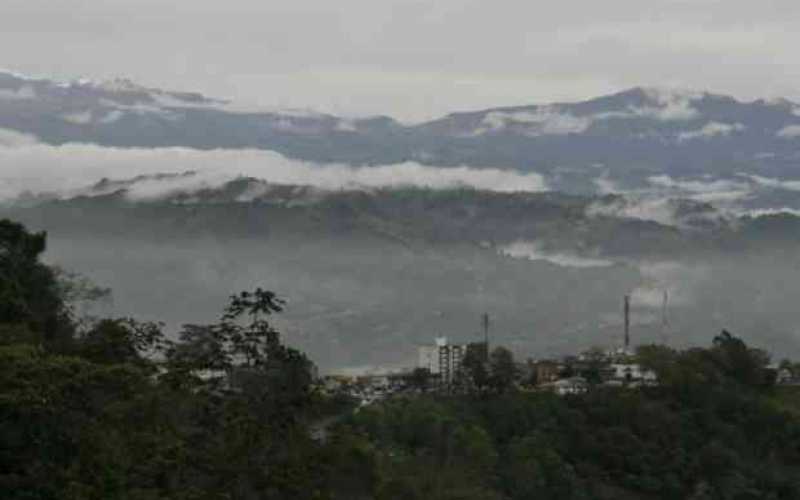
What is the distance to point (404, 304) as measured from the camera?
195375 mm

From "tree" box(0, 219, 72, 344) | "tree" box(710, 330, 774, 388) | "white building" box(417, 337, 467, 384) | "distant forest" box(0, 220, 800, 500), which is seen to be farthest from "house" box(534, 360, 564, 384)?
"tree" box(0, 219, 72, 344)

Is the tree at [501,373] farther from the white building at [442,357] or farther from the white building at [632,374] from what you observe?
the white building at [442,357]

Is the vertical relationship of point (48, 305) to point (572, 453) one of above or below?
above

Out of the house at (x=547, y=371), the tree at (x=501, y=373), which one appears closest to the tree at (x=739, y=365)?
the house at (x=547, y=371)

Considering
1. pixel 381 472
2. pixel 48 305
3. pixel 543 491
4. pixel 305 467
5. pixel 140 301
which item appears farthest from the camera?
pixel 140 301

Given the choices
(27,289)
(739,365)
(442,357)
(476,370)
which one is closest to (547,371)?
(739,365)

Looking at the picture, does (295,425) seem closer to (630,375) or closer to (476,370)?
(476,370)

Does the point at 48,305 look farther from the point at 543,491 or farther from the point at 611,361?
the point at 611,361

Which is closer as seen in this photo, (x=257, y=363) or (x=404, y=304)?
(x=257, y=363)

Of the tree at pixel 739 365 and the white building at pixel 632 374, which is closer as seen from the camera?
the white building at pixel 632 374

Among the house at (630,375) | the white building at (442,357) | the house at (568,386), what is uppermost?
the house at (630,375)

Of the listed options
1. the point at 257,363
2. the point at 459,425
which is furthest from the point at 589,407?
the point at 257,363

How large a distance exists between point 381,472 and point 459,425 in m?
13.5

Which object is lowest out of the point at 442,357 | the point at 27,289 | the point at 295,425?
the point at 442,357
